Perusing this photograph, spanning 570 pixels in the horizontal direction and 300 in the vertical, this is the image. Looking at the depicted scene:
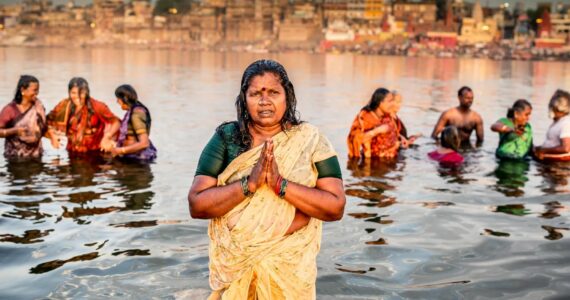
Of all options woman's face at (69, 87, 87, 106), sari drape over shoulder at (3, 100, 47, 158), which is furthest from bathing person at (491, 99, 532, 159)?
sari drape over shoulder at (3, 100, 47, 158)

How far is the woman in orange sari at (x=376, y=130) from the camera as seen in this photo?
28.1 ft

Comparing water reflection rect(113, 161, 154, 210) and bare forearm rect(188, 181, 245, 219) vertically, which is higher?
bare forearm rect(188, 181, 245, 219)

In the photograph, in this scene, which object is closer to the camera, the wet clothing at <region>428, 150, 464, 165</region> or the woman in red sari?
the woman in red sari

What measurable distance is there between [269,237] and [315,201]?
0.76 ft

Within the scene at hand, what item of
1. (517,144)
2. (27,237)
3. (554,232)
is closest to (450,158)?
(517,144)

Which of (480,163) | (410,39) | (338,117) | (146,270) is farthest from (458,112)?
(410,39)

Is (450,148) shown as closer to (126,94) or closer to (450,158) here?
(450,158)

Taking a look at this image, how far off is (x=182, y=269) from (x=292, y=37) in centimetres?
12698

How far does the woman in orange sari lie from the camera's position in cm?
856

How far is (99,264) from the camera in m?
4.70

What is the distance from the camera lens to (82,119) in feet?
27.5

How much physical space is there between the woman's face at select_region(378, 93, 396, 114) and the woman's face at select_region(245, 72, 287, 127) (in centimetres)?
573

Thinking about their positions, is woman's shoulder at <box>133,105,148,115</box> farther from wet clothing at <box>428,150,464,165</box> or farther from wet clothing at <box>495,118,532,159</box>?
wet clothing at <box>495,118,532,159</box>

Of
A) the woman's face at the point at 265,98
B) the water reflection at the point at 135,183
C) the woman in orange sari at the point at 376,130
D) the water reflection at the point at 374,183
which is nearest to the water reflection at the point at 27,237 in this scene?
the water reflection at the point at 135,183
